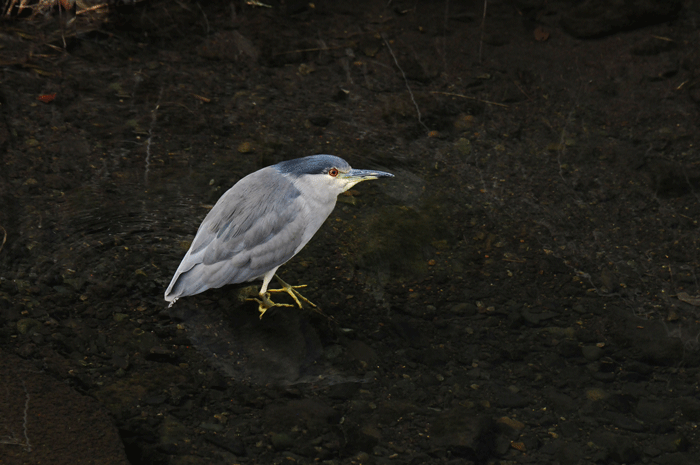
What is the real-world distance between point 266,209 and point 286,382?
963mm

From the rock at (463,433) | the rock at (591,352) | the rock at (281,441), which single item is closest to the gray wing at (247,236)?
the rock at (281,441)

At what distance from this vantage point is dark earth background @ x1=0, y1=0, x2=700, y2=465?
351 centimetres

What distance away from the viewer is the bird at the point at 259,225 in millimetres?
3871

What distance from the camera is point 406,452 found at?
3391 millimetres

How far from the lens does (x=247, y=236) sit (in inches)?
154

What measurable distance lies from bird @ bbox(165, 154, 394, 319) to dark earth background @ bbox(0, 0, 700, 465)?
0.99 ft

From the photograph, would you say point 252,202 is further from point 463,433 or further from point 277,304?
point 463,433

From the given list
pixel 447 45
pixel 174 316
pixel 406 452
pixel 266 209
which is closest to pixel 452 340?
pixel 406 452

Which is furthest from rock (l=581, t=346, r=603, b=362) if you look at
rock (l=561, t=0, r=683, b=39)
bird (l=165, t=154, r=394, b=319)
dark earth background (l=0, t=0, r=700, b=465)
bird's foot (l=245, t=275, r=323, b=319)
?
rock (l=561, t=0, r=683, b=39)

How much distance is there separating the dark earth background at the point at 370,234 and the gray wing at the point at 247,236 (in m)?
0.31

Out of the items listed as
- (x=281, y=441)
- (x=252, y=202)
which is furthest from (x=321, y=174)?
(x=281, y=441)

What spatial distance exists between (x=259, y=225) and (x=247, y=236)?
3.6 inches

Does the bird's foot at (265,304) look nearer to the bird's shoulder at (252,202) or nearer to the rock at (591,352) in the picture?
the bird's shoulder at (252,202)

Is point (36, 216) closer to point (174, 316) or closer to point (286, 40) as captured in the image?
point (174, 316)
